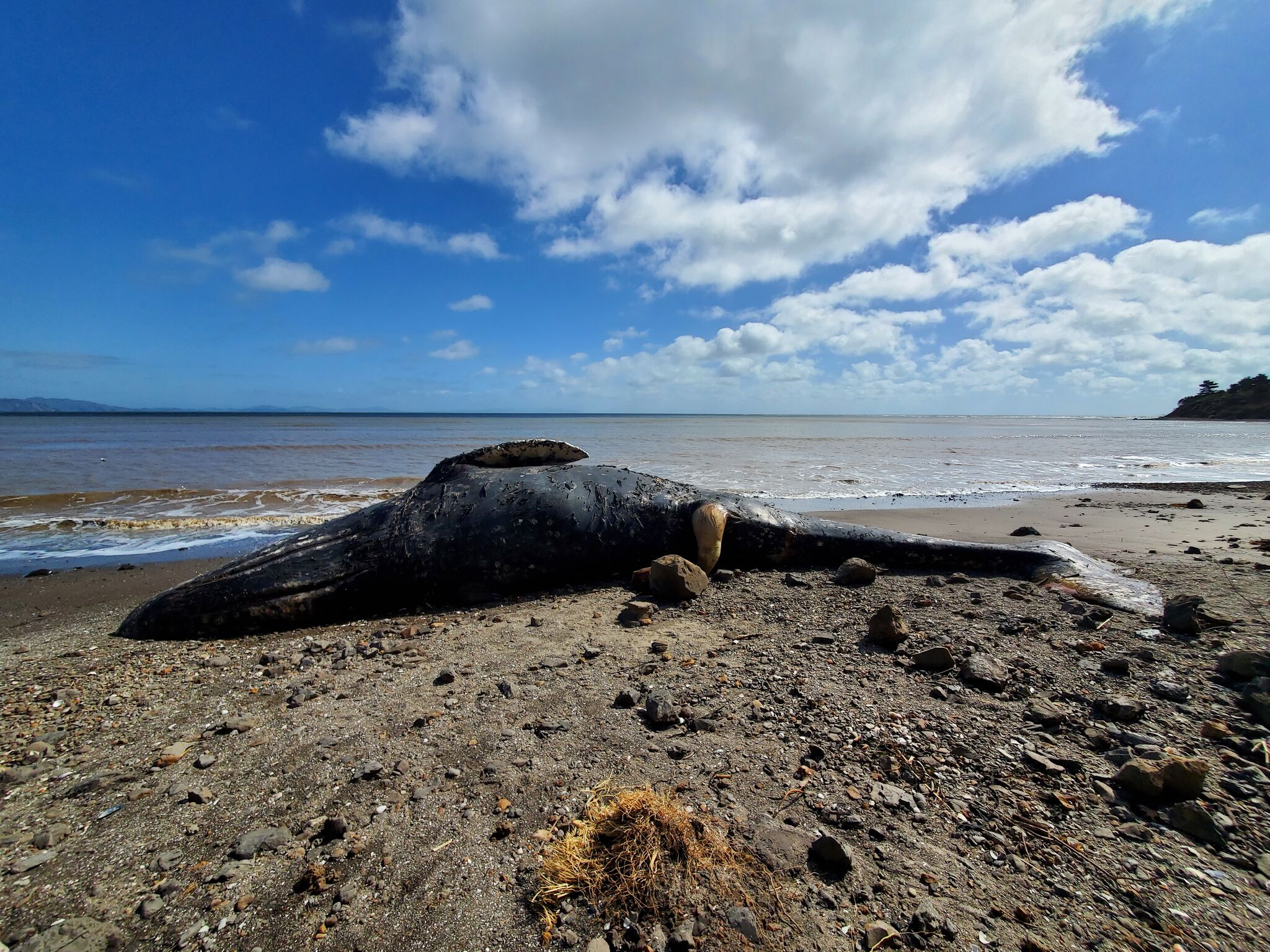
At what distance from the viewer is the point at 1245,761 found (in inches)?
91.5

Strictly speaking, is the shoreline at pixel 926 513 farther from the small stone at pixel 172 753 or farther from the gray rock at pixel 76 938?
the gray rock at pixel 76 938

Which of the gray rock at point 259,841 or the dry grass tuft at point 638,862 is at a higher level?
the dry grass tuft at point 638,862

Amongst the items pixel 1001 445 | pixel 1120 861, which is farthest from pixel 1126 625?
pixel 1001 445

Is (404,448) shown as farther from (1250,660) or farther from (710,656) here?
(1250,660)

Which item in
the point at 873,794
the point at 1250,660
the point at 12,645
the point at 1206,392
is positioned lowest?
the point at 12,645

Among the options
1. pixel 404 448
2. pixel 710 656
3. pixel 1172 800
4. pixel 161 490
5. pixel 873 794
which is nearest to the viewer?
pixel 1172 800

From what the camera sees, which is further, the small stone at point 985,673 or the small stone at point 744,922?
the small stone at point 985,673

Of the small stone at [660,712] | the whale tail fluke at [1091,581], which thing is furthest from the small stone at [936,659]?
the whale tail fluke at [1091,581]

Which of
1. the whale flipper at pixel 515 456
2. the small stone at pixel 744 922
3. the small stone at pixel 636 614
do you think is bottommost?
the small stone at pixel 636 614

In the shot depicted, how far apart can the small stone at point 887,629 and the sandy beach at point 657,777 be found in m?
0.10

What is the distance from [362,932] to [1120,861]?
256cm

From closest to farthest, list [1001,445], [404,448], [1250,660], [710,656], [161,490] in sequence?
[1250,660] → [710,656] → [161,490] → [404,448] → [1001,445]

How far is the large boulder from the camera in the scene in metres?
4.93

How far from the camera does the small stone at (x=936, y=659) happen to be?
331 cm
